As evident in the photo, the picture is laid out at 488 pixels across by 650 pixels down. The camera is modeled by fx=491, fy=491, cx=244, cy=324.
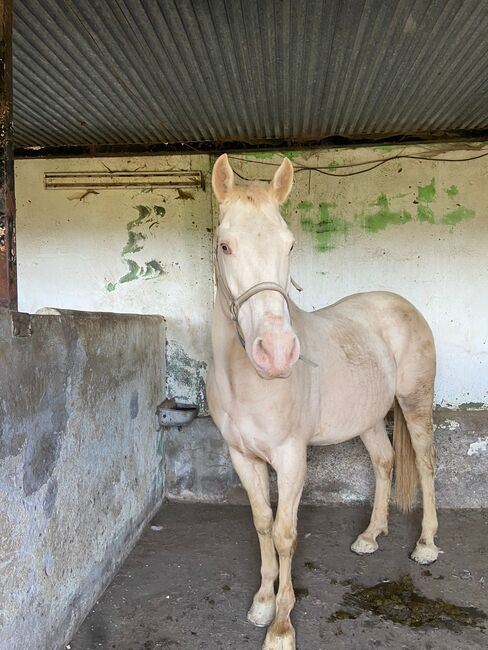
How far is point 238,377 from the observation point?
2123 mm

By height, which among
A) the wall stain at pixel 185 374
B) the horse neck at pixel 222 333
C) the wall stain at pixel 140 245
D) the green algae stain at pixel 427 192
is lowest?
the wall stain at pixel 185 374

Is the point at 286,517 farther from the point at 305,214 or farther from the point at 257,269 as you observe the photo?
the point at 305,214

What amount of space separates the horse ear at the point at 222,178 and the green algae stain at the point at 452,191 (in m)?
2.31

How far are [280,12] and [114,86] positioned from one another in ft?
3.89

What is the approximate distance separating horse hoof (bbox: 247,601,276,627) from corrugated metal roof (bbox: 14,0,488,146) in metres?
2.72

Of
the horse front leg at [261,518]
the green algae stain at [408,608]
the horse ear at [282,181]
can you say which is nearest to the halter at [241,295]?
the horse ear at [282,181]

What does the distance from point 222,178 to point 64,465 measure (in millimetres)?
1382

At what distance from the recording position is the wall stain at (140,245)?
3830 mm

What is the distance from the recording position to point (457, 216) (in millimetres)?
3645

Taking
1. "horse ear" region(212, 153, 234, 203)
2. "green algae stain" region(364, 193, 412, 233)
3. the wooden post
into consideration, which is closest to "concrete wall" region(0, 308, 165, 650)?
the wooden post

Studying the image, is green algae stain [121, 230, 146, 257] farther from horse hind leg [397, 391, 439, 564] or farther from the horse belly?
horse hind leg [397, 391, 439, 564]

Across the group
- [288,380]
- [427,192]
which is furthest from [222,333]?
[427,192]

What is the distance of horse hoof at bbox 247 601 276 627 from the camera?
229 centimetres

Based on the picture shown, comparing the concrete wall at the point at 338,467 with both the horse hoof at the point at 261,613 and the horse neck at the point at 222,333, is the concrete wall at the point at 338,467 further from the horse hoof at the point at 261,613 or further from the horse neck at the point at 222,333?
the horse neck at the point at 222,333
